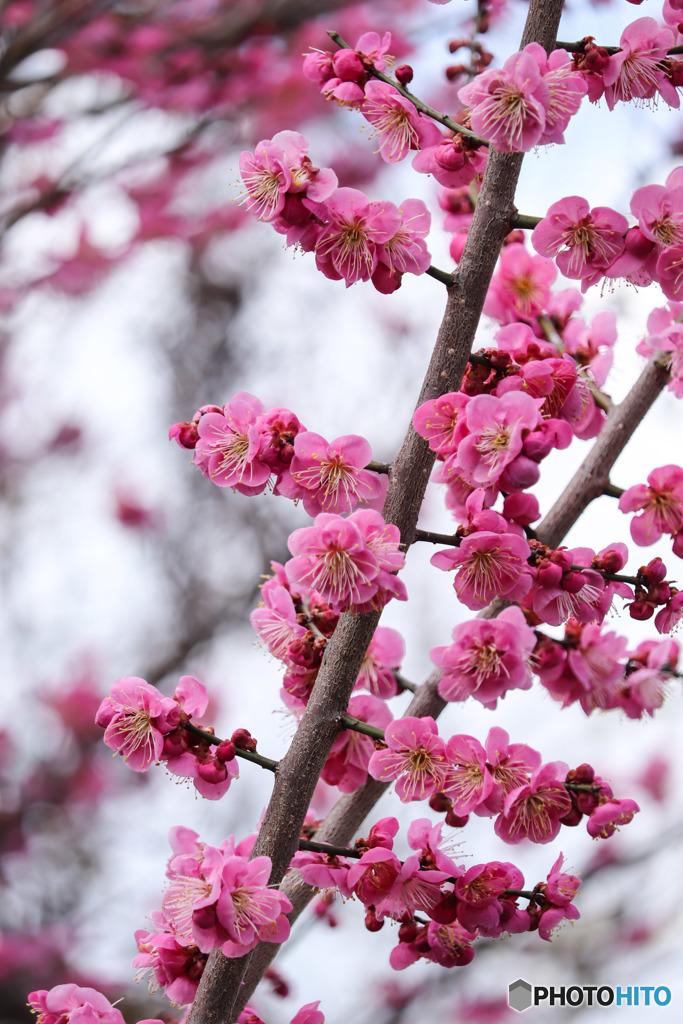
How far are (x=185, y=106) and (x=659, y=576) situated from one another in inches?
107

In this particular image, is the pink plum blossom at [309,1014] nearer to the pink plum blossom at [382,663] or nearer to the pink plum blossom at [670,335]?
the pink plum blossom at [382,663]

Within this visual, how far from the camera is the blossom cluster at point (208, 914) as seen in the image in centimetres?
66

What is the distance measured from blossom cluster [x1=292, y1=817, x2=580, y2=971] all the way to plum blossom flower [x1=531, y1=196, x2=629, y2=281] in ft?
1.78

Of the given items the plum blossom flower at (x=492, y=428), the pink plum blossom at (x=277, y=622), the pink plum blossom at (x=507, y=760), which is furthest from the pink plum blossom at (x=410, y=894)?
the plum blossom flower at (x=492, y=428)

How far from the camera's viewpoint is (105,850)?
9.57ft

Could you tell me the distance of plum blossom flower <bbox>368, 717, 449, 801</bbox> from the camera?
0.74 meters

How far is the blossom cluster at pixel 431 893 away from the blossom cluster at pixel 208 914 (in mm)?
65

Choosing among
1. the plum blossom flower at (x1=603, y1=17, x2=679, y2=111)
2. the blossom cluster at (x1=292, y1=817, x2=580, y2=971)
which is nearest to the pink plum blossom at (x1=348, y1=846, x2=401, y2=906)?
the blossom cluster at (x1=292, y1=817, x2=580, y2=971)

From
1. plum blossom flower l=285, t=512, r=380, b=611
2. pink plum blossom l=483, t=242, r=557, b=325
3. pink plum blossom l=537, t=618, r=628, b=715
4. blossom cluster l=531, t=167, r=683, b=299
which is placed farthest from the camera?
pink plum blossom l=483, t=242, r=557, b=325

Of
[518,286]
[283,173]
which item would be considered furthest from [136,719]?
[518,286]

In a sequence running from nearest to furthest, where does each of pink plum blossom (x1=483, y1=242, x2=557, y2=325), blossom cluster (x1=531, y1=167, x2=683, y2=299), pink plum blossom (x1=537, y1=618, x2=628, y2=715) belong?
blossom cluster (x1=531, y1=167, x2=683, y2=299) → pink plum blossom (x1=537, y1=618, x2=628, y2=715) → pink plum blossom (x1=483, y1=242, x2=557, y2=325)

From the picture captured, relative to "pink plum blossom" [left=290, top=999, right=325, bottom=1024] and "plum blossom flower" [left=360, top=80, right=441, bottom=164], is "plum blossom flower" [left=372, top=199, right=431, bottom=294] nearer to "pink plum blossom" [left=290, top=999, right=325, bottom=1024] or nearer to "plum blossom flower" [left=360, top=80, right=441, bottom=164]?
"plum blossom flower" [left=360, top=80, right=441, bottom=164]

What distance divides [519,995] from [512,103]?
1.08 m

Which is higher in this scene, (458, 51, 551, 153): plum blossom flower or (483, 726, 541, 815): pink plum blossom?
(458, 51, 551, 153): plum blossom flower
